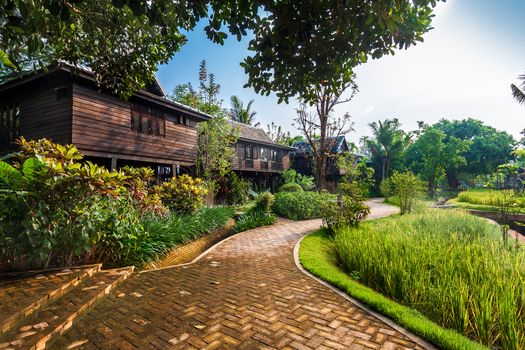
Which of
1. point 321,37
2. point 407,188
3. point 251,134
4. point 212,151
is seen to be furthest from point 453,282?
point 251,134

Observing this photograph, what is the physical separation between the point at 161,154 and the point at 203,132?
511 cm

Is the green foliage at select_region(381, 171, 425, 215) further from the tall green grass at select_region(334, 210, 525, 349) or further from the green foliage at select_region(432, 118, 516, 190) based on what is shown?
the green foliage at select_region(432, 118, 516, 190)

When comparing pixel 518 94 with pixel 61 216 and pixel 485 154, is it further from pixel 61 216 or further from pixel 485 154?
pixel 61 216

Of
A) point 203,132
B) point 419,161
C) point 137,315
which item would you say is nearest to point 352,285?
point 137,315

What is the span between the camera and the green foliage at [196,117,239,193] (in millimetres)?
19266

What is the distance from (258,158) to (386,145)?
21435 millimetres

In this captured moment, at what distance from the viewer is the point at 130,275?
5488 mm

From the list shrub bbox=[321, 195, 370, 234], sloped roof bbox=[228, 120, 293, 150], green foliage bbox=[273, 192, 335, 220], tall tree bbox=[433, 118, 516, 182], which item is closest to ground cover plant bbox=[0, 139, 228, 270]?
shrub bbox=[321, 195, 370, 234]

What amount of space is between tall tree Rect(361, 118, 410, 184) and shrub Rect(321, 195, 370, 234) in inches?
1265

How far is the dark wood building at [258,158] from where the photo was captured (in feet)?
85.3

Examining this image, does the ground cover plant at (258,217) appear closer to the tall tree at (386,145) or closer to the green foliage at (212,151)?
the green foliage at (212,151)

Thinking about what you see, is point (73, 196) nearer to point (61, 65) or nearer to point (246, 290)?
point (246, 290)

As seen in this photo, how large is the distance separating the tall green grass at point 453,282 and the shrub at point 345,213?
243 centimetres

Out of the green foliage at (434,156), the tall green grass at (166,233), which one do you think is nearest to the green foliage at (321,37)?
the tall green grass at (166,233)
